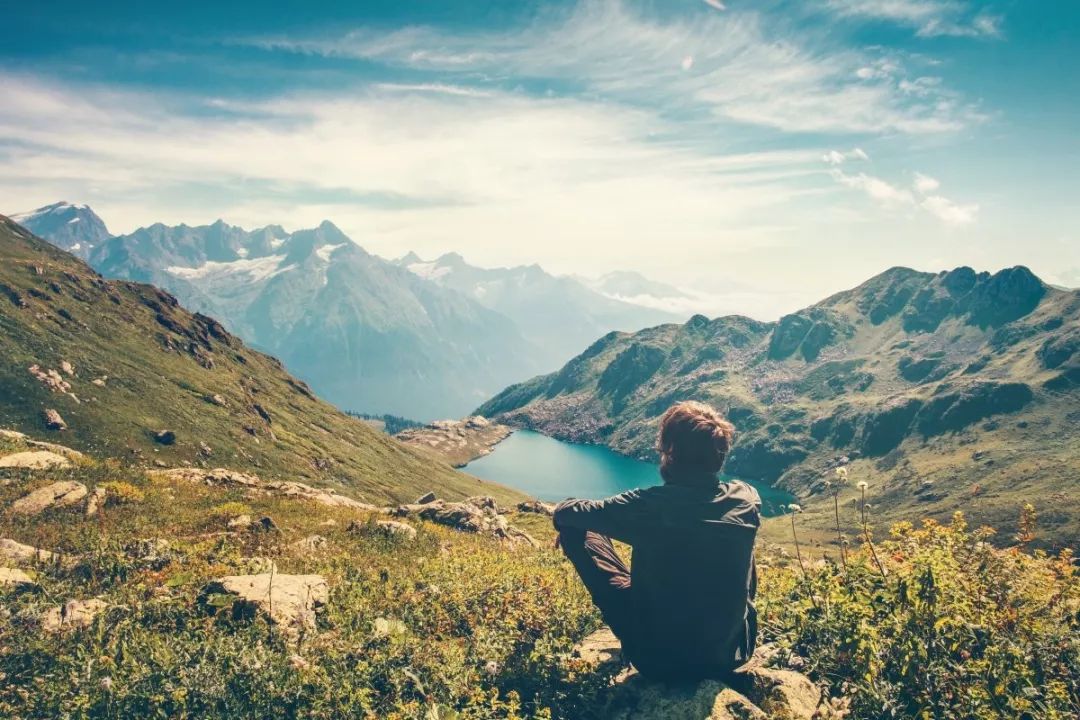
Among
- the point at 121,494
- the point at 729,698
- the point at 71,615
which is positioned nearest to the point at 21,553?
the point at 71,615

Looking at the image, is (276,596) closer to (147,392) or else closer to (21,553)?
(21,553)

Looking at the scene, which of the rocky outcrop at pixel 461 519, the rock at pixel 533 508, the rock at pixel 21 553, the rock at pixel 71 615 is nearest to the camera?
the rock at pixel 71 615

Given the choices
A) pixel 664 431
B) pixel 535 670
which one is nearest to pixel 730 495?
pixel 664 431

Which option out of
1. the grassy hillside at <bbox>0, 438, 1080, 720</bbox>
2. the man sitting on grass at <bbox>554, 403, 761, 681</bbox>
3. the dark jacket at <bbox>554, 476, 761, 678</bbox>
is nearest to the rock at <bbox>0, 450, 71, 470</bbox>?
the grassy hillside at <bbox>0, 438, 1080, 720</bbox>

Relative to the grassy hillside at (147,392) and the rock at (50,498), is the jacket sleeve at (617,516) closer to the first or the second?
the rock at (50,498)

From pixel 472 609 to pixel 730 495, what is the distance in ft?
21.6

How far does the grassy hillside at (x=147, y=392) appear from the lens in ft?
362

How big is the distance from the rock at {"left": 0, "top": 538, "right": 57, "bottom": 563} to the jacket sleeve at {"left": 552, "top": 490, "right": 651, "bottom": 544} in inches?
521

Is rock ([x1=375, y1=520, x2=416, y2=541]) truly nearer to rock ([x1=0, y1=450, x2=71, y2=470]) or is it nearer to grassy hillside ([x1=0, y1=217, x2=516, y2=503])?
rock ([x1=0, y1=450, x2=71, y2=470])

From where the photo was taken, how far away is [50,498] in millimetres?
19047

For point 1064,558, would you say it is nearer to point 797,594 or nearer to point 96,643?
point 797,594

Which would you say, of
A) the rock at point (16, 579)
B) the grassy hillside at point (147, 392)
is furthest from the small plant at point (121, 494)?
the grassy hillside at point (147, 392)

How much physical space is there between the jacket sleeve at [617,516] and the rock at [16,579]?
11.5 metres

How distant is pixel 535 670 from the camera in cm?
941
